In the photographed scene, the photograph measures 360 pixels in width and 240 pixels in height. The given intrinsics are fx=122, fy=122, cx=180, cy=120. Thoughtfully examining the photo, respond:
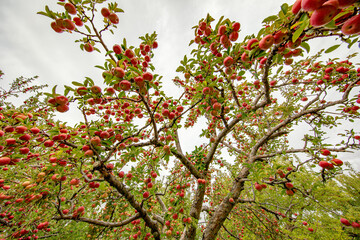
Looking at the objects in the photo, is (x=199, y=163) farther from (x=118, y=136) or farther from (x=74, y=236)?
(x=74, y=236)

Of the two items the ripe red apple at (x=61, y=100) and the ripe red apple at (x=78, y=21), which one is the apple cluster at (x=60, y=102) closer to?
the ripe red apple at (x=61, y=100)

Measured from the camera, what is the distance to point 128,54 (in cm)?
209

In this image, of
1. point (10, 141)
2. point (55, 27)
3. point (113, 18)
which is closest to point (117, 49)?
point (113, 18)

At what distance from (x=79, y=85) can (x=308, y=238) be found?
28.2ft

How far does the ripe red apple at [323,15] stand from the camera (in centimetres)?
88

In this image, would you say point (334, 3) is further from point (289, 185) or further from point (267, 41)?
point (289, 185)

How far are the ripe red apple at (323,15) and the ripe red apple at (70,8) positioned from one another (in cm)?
320

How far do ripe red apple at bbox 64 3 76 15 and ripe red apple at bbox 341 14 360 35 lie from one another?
3443 millimetres

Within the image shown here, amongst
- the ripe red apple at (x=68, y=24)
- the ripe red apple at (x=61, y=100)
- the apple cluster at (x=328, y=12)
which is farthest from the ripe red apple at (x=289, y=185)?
the ripe red apple at (x=68, y=24)

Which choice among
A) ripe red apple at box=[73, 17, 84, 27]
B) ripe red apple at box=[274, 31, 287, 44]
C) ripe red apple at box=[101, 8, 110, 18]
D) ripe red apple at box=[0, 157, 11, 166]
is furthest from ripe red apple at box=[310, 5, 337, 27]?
ripe red apple at box=[0, 157, 11, 166]

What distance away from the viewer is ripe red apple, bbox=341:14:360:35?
2.96ft

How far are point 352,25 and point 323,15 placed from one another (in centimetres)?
27

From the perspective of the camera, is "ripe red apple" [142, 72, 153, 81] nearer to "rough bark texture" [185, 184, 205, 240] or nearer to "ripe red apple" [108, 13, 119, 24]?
"ripe red apple" [108, 13, 119, 24]

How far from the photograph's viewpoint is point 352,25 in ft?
3.12
